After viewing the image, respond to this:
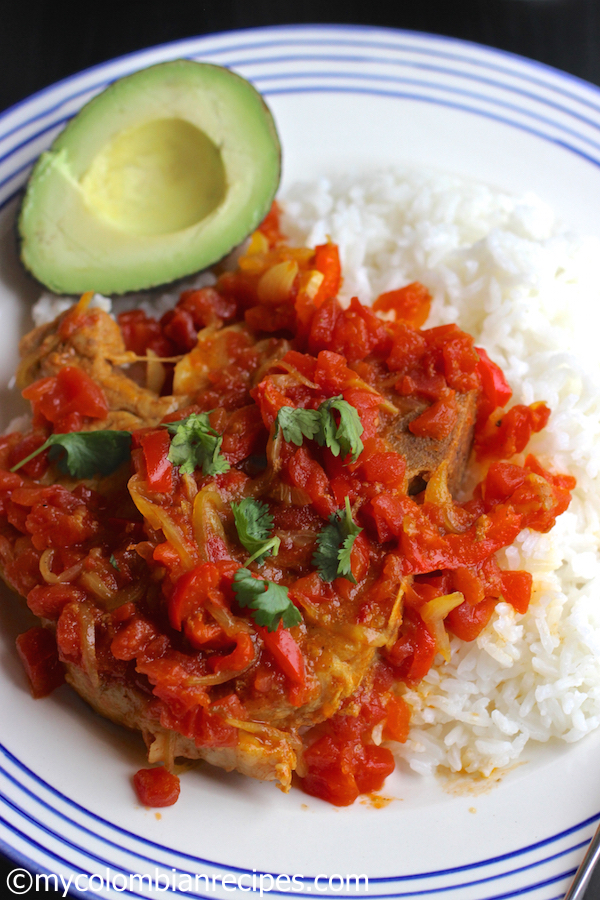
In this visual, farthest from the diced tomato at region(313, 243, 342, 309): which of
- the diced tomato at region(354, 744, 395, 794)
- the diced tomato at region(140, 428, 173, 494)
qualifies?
the diced tomato at region(354, 744, 395, 794)

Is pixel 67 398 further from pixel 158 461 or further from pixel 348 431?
pixel 348 431

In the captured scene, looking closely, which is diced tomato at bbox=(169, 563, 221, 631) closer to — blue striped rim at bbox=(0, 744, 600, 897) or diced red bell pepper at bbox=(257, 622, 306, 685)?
diced red bell pepper at bbox=(257, 622, 306, 685)

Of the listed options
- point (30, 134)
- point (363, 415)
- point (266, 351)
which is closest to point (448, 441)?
point (363, 415)

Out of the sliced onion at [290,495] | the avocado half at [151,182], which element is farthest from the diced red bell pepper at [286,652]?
the avocado half at [151,182]

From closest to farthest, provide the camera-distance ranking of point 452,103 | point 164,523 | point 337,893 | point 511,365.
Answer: point 337,893 < point 164,523 < point 511,365 < point 452,103

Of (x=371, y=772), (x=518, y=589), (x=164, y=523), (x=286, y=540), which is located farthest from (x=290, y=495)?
(x=371, y=772)
